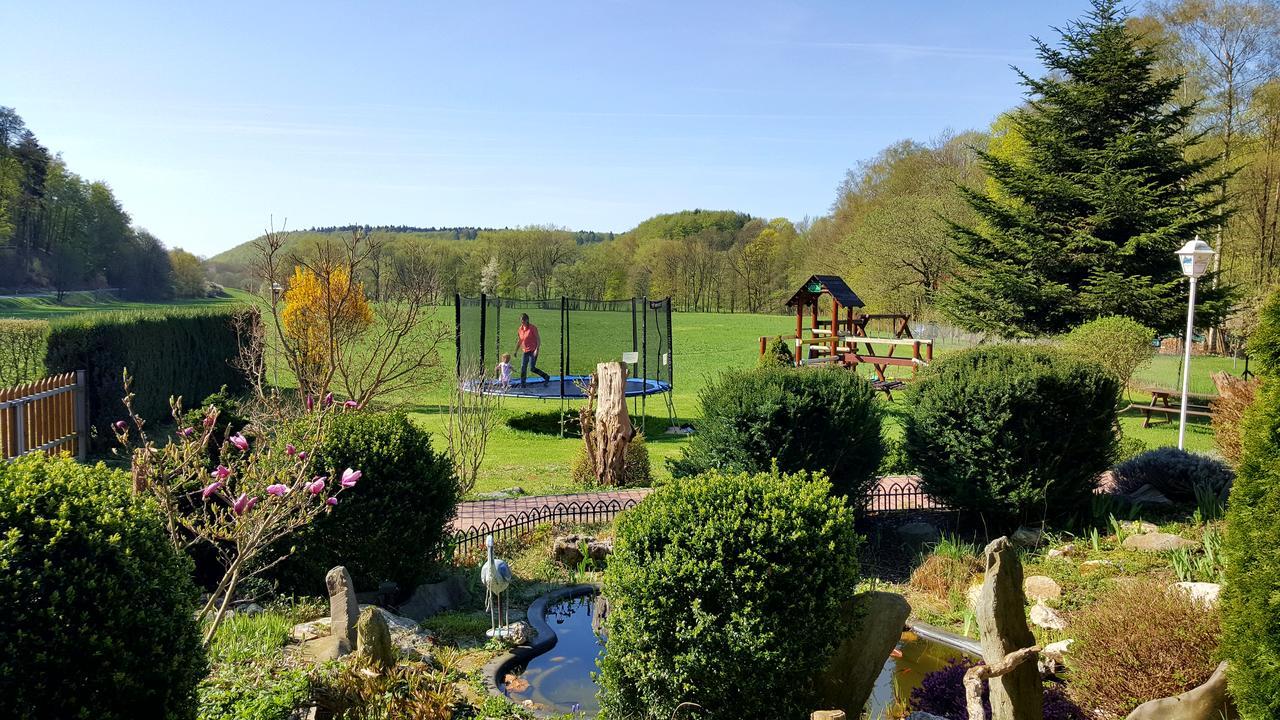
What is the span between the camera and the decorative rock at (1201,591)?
4.61 meters

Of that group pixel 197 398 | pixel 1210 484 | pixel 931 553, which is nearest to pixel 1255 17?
pixel 1210 484

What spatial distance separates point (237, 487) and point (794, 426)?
4.41 metres

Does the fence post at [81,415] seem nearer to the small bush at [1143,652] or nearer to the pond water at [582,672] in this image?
the pond water at [582,672]

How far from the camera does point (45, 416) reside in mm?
10891

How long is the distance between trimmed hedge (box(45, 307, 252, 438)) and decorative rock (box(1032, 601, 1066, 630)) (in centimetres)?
1265

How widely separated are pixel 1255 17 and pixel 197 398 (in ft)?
98.3

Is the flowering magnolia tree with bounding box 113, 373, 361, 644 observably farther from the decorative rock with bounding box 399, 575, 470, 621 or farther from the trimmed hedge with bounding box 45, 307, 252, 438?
the trimmed hedge with bounding box 45, 307, 252, 438

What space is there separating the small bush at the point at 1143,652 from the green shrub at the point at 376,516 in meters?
4.23

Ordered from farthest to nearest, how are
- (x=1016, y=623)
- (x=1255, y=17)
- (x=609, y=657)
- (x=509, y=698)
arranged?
(x=1255, y=17)
(x=509, y=698)
(x=609, y=657)
(x=1016, y=623)

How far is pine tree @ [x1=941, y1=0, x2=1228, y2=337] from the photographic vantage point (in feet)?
55.7

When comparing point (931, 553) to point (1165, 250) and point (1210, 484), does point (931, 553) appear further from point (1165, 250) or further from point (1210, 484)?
point (1165, 250)

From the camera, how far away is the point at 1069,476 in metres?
7.23

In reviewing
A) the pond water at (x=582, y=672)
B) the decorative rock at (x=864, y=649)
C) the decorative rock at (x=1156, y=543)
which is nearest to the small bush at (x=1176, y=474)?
the decorative rock at (x=1156, y=543)

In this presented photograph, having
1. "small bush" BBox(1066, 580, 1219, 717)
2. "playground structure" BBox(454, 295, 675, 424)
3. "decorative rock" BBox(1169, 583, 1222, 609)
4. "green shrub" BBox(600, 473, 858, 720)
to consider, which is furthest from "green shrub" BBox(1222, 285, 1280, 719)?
"playground structure" BBox(454, 295, 675, 424)
